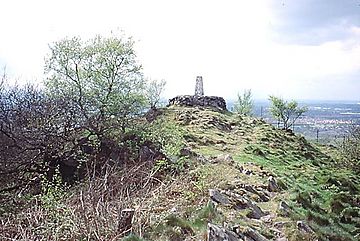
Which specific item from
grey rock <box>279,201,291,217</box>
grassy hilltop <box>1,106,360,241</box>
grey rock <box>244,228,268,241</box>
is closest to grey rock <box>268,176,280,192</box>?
grassy hilltop <box>1,106,360,241</box>

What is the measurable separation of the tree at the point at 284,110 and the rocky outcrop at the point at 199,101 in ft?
27.8

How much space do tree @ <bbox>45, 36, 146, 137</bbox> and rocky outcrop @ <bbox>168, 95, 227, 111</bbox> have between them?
11457 mm

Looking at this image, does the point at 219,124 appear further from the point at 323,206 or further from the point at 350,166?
the point at 323,206

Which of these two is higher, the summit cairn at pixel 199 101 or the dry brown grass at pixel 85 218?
the summit cairn at pixel 199 101

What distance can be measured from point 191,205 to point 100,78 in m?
10.9

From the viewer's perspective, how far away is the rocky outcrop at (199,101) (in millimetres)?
31270

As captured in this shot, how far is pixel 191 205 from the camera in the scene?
809cm

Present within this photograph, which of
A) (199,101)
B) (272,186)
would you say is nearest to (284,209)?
(272,186)

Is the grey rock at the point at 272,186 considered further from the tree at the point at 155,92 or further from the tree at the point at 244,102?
the tree at the point at 244,102

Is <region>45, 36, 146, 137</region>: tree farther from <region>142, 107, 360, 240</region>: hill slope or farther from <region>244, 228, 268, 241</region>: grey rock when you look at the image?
<region>244, 228, 268, 241</region>: grey rock

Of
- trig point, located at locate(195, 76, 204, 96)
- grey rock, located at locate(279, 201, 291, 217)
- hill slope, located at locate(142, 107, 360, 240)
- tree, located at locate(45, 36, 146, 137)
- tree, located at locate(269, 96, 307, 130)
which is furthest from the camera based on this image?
tree, located at locate(269, 96, 307, 130)

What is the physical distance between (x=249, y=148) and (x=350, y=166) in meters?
5.52

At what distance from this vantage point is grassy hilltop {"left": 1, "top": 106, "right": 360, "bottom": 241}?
21.4 feet

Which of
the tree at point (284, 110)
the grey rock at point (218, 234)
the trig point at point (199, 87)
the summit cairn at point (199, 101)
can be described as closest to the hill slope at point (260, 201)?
the grey rock at point (218, 234)
